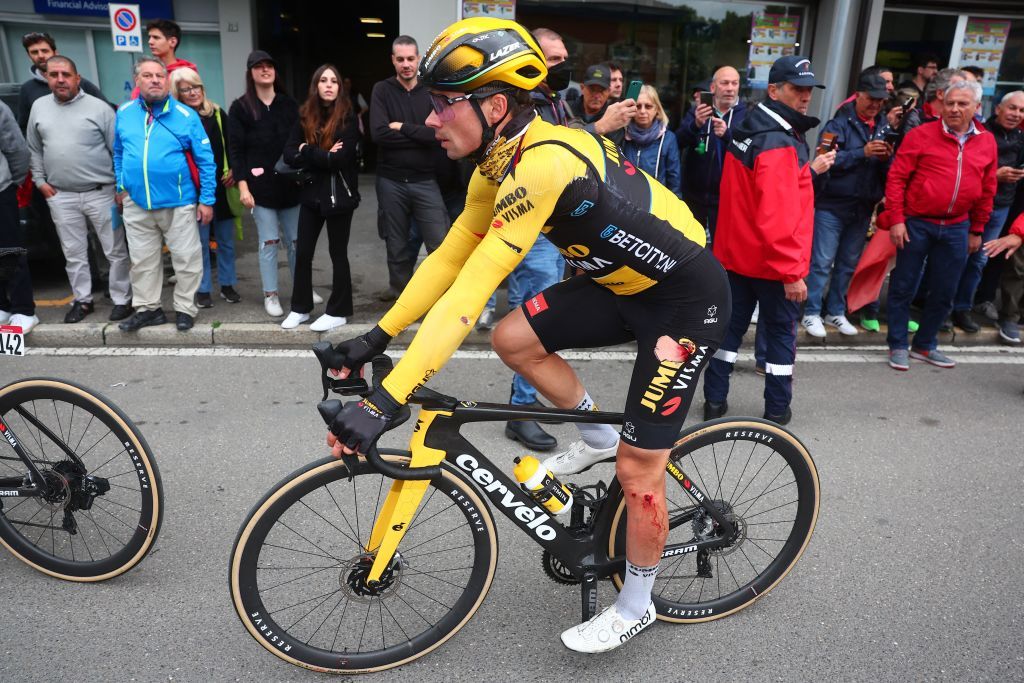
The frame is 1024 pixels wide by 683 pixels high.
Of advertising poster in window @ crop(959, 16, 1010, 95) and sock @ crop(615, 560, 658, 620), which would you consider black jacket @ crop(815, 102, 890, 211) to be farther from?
advertising poster in window @ crop(959, 16, 1010, 95)

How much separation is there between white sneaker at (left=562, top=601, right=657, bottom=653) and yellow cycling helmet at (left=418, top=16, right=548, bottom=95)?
181cm

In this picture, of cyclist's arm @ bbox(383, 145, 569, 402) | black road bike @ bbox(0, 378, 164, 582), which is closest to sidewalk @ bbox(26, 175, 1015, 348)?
black road bike @ bbox(0, 378, 164, 582)

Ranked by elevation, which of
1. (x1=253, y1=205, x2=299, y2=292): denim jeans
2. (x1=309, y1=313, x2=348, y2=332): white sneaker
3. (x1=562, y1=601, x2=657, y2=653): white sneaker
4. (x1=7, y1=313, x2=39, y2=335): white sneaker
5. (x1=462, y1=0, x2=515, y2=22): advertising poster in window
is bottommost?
(x1=309, y1=313, x2=348, y2=332): white sneaker

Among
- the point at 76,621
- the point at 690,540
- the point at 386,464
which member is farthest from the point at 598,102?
the point at 76,621

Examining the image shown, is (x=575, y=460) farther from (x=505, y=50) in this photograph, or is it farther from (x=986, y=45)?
(x=986, y=45)

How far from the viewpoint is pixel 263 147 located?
20.9ft

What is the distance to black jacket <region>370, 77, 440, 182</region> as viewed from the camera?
6.11 metres

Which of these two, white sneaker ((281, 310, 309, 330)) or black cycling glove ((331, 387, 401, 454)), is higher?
black cycling glove ((331, 387, 401, 454))

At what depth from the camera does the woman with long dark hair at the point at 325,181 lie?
6.03 m

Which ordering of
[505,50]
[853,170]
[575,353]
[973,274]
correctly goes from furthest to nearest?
[973,274] → [853,170] → [575,353] → [505,50]

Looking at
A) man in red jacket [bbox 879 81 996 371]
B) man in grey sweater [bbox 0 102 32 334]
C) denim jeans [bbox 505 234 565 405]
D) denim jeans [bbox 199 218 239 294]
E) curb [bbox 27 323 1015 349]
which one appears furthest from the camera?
denim jeans [bbox 199 218 239 294]

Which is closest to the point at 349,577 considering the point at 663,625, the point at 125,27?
the point at 663,625

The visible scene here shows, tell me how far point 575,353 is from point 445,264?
11.8 feet

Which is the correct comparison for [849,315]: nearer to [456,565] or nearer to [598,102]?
[598,102]
